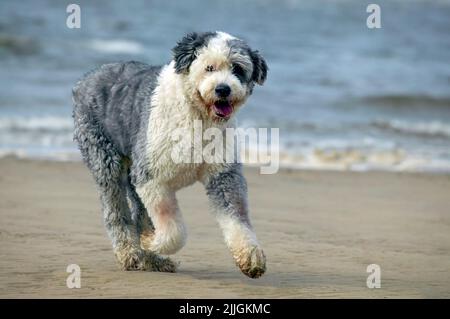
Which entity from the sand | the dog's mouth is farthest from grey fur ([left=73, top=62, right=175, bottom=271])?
the dog's mouth

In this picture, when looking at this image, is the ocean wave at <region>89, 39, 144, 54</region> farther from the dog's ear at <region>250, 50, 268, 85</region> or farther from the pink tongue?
the pink tongue

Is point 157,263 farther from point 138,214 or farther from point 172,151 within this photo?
point 172,151

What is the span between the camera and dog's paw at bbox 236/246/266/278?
21.3ft

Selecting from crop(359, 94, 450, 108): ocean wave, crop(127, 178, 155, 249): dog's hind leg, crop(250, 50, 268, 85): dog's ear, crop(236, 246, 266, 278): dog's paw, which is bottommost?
crop(236, 246, 266, 278): dog's paw

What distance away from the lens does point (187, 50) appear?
6.77 m

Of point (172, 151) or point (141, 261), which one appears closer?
point (172, 151)

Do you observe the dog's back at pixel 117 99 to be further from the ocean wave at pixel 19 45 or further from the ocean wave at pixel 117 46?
the ocean wave at pixel 117 46


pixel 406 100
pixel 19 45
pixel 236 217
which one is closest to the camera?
pixel 236 217

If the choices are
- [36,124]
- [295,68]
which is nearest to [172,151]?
[36,124]

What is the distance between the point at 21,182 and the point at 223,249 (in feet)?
10.7

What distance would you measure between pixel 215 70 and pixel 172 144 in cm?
58

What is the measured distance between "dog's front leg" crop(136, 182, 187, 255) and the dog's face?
2.08ft

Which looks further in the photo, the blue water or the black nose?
the blue water

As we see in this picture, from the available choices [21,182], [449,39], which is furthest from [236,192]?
A: [449,39]
